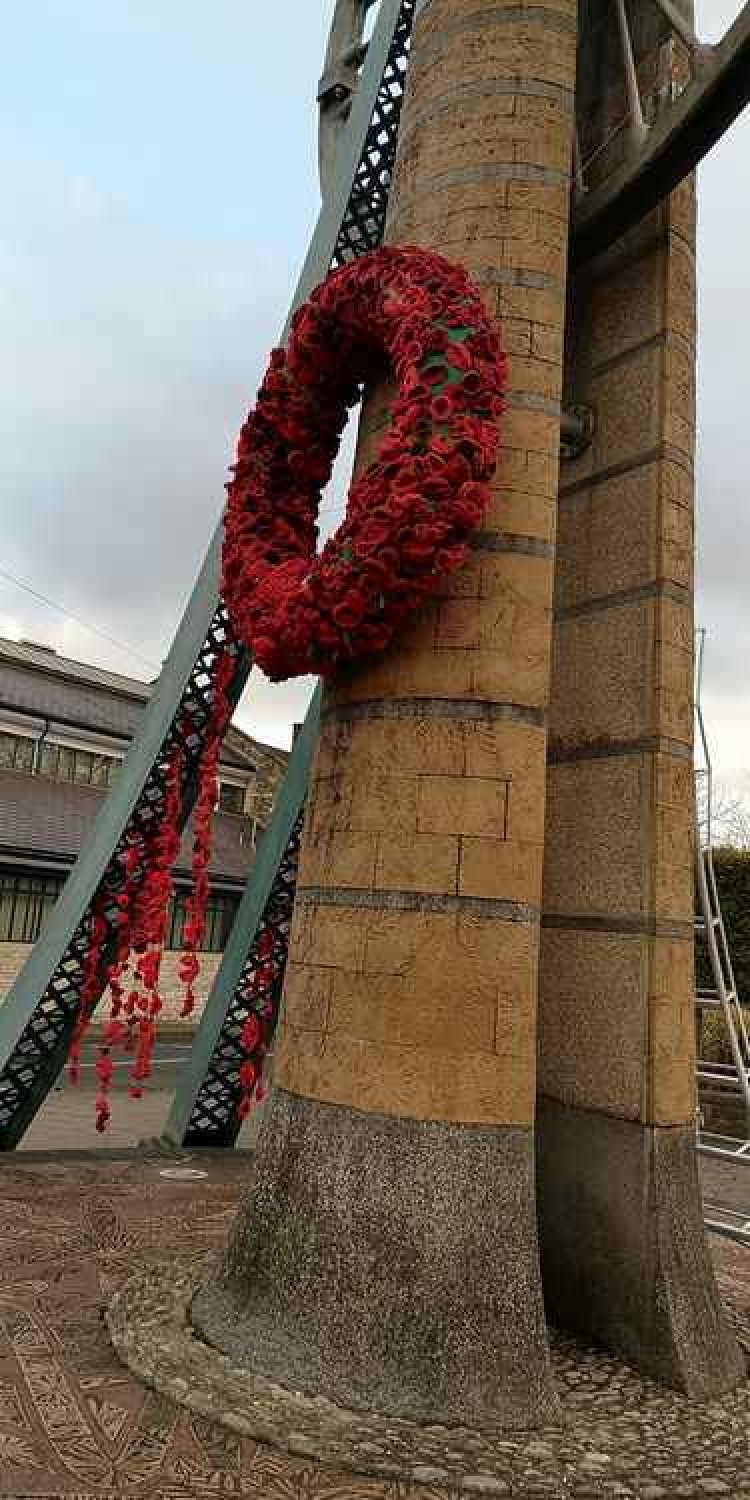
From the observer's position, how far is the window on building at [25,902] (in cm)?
2234

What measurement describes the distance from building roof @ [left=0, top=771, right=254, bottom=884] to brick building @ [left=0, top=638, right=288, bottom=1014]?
0.03 metres

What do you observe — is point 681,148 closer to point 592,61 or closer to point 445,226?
point 445,226

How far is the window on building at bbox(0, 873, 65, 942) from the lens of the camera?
73.3 feet

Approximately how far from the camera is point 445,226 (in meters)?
5.71

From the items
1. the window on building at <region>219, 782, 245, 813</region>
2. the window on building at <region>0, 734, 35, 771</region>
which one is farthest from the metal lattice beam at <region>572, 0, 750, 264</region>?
the window on building at <region>219, 782, 245, 813</region>

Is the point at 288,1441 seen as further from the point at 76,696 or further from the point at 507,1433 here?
the point at 76,696

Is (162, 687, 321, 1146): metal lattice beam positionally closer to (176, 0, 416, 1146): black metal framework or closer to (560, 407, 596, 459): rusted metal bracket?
(176, 0, 416, 1146): black metal framework

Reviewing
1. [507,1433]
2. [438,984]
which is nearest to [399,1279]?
[507,1433]

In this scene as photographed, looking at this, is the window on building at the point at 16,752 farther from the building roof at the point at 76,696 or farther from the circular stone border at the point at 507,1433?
the circular stone border at the point at 507,1433

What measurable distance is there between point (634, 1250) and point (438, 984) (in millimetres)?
1687

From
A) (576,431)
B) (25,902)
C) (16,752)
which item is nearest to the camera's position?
(576,431)

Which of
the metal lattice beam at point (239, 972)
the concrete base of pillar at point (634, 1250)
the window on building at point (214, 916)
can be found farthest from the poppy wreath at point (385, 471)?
the window on building at point (214, 916)

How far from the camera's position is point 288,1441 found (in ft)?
12.7

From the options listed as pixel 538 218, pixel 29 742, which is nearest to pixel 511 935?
pixel 538 218
